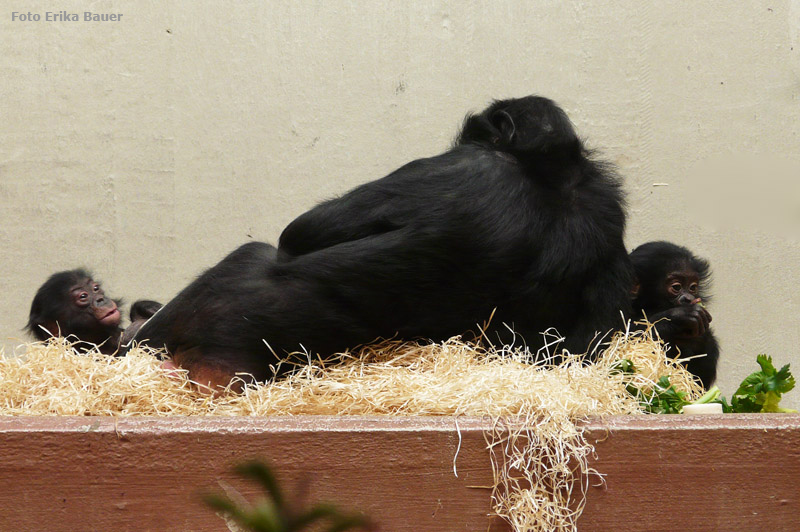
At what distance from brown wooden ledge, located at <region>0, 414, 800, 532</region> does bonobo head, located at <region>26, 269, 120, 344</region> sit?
2133 millimetres

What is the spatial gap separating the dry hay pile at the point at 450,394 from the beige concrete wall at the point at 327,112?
2354 mm

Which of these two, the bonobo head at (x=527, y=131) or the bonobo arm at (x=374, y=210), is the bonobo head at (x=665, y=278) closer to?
the bonobo head at (x=527, y=131)

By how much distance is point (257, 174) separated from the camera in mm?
5371

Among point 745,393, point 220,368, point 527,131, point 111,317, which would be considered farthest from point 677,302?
point 111,317

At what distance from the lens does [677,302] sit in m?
3.62

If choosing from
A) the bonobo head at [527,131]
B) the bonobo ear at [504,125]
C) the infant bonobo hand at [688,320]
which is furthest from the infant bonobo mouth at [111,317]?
the infant bonobo hand at [688,320]

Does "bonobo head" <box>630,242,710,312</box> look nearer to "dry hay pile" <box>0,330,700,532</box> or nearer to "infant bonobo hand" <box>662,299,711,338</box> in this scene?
"infant bonobo hand" <box>662,299,711,338</box>

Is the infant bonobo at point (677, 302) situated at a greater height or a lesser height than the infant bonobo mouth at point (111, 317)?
greater

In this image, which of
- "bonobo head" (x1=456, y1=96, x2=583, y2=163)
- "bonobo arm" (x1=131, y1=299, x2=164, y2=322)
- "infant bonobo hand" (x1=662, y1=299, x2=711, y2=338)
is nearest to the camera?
"bonobo head" (x1=456, y1=96, x2=583, y2=163)

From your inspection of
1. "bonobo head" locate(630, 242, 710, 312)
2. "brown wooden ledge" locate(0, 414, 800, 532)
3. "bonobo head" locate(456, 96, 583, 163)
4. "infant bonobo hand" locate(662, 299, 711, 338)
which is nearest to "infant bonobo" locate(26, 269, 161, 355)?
"bonobo head" locate(456, 96, 583, 163)

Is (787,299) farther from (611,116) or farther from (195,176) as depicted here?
(195,176)

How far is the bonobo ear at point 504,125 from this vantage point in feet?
10.2

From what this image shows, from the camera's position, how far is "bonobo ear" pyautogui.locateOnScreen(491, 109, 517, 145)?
10.2 feet

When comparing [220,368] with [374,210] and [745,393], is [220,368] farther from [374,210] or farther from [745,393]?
[745,393]
